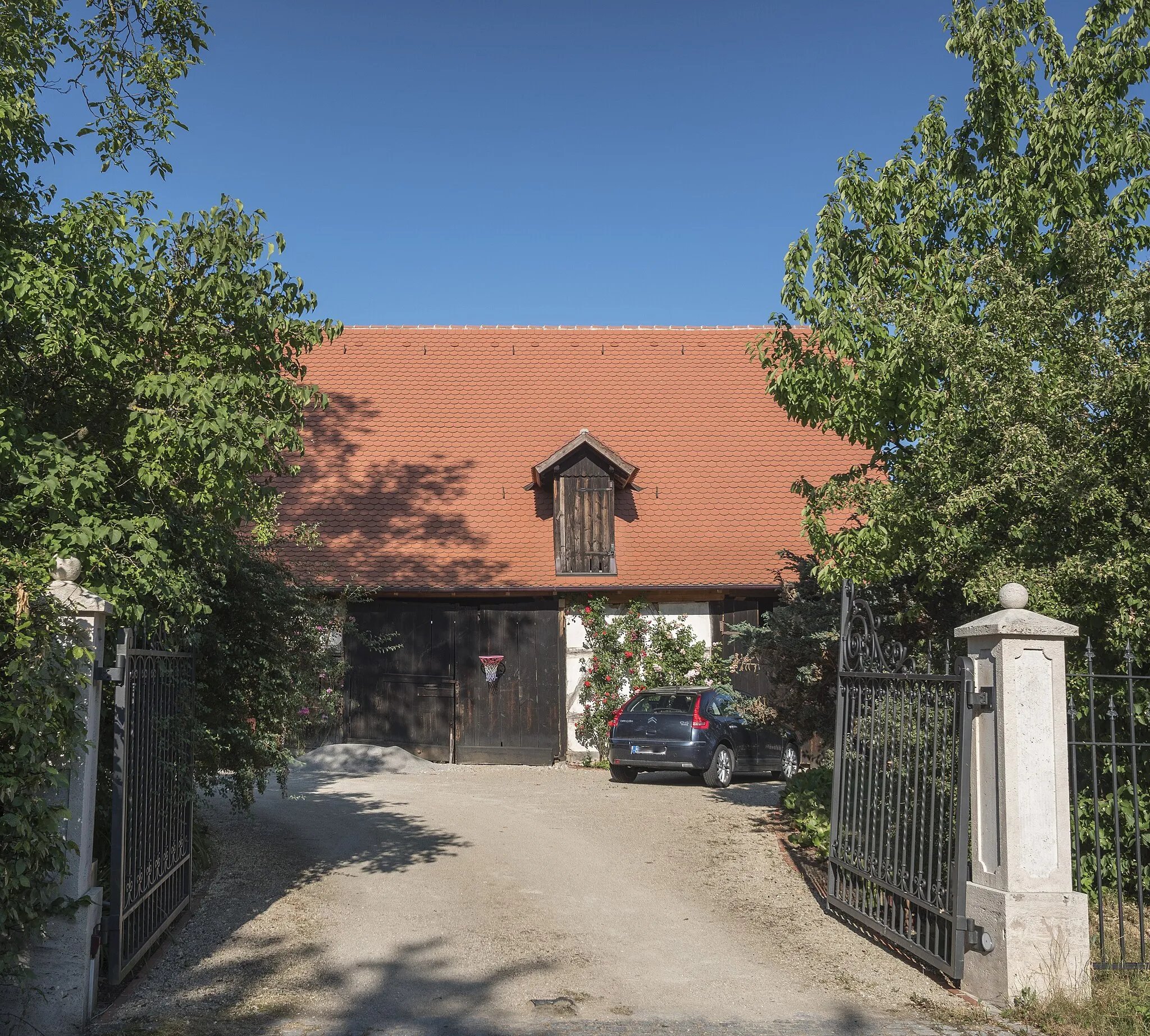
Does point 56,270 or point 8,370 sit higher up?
point 56,270

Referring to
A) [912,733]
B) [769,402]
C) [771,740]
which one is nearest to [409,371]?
[769,402]

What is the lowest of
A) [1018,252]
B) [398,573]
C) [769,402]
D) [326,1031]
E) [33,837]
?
[326,1031]

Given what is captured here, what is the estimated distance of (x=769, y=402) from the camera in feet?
75.1

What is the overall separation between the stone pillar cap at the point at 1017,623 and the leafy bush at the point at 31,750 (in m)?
4.74

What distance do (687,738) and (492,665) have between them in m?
4.28

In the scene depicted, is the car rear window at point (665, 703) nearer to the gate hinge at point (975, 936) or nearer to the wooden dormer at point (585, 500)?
the wooden dormer at point (585, 500)

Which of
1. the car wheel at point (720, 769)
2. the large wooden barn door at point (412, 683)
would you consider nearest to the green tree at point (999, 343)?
the car wheel at point (720, 769)

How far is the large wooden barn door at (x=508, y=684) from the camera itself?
18859 millimetres

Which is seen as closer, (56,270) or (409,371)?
(56,270)

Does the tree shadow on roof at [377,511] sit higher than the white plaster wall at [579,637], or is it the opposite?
the tree shadow on roof at [377,511]

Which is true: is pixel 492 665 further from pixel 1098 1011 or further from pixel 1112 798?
pixel 1098 1011

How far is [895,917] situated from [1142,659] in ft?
7.52

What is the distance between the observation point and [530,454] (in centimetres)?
2112

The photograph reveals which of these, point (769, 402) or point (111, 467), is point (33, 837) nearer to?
point (111, 467)
